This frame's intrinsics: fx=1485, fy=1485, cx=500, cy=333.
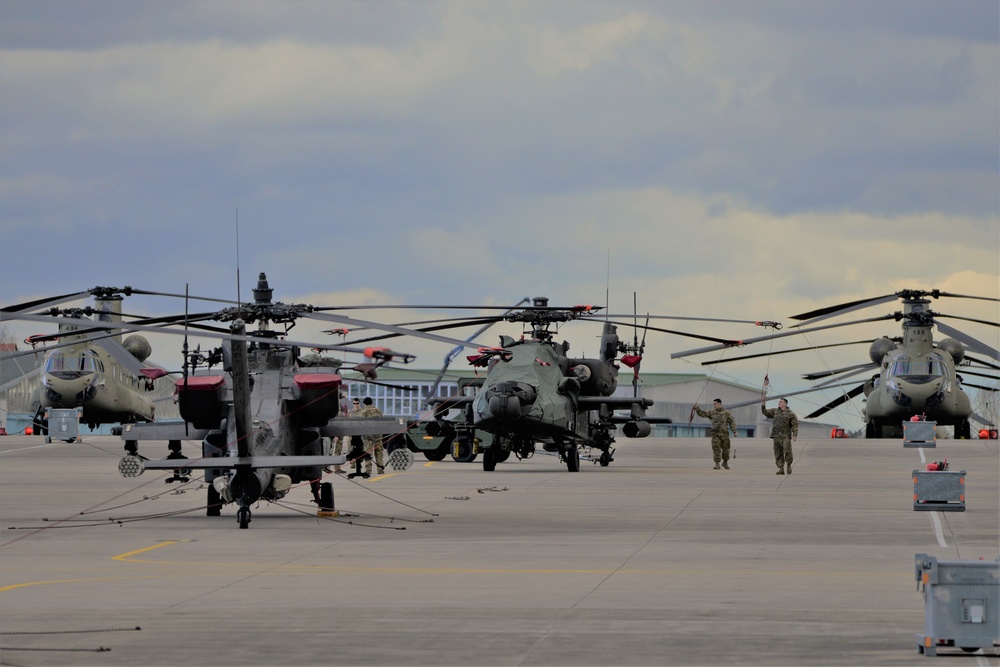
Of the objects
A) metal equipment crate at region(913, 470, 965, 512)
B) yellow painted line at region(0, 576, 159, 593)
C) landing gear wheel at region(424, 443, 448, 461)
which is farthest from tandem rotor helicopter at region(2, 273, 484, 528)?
landing gear wheel at region(424, 443, 448, 461)

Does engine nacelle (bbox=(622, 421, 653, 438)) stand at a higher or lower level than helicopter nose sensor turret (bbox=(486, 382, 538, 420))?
lower

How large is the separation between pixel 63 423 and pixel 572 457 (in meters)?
19.9

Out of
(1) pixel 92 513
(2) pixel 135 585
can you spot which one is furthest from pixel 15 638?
(1) pixel 92 513

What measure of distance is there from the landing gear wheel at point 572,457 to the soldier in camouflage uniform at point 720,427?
281cm

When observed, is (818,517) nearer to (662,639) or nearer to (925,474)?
(925,474)

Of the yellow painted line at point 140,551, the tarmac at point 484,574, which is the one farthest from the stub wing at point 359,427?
the yellow painted line at point 140,551

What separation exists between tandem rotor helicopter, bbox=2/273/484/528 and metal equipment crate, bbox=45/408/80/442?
2407 centimetres

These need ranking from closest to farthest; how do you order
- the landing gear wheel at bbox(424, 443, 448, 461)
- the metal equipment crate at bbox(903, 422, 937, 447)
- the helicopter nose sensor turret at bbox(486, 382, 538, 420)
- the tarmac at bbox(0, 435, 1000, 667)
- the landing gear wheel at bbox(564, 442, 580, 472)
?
1. the tarmac at bbox(0, 435, 1000, 667)
2. the helicopter nose sensor turret at bbox(486, 382, 538, 420)
3. the landing gear wheel at bbox(564, 442, 580, 472)
4. the landing gear wheel at bbox(424, 443, 448, 461)
5. the metal equipment crate at bbox(903, 422, 937, 447)

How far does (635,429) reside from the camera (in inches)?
1384

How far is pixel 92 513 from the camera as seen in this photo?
21.6m

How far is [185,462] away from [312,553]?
2891mm

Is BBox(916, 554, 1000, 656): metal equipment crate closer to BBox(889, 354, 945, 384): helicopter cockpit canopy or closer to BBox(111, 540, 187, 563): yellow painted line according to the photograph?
BBox(111, 540, 187, 563): yellow painted line

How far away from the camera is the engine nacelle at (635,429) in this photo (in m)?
34.9

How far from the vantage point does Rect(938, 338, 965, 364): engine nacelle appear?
48156 millimetres
